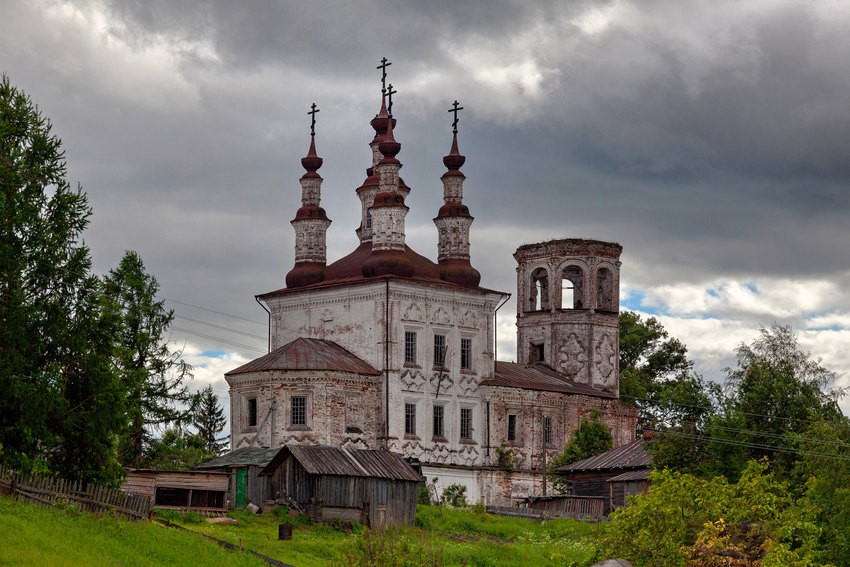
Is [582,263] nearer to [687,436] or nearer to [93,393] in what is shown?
[687,436]

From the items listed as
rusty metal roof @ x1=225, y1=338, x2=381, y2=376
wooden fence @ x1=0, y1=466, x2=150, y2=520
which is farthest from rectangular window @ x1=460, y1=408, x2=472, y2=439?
wooden fence @ x1=0, y1=466, x2=150, y2=520

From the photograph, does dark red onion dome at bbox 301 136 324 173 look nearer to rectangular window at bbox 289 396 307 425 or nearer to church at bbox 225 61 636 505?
church at bbox 225 61 636 505

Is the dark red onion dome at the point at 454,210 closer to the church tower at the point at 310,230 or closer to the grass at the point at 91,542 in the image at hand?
the church tower at the point at 310,230

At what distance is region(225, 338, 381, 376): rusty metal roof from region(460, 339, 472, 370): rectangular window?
15.4 ft

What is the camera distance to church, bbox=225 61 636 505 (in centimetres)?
5866

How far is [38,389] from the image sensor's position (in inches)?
1510

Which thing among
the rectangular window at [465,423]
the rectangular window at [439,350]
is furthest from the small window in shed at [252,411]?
the rectangular window at [465,423]

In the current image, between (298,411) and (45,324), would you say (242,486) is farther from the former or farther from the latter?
(45,324)

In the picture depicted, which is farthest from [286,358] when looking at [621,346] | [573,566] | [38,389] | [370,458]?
[621,346]

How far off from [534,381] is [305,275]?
10.8m

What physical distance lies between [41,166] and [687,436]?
21.7 metres

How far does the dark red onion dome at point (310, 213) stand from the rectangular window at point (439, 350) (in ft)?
25.2

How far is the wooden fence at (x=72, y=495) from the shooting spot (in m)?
35.9

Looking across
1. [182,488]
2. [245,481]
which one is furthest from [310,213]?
[182,488]
